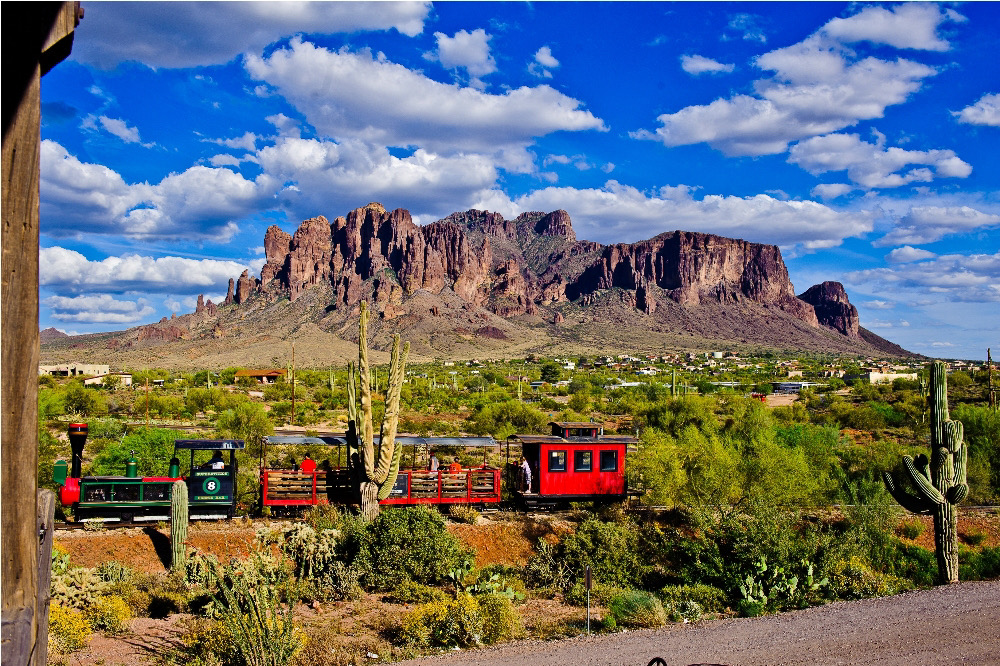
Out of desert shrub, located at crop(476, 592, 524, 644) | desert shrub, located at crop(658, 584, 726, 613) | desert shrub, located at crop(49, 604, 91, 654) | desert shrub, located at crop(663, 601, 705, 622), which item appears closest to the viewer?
desert shrub, located at crop(49, 604, 91, 654)

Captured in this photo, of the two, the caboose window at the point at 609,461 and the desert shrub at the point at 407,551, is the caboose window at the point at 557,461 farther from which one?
the desert shrub at the point at 407,551

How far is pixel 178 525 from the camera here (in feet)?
54.3

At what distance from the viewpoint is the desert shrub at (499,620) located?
1354 centimetres

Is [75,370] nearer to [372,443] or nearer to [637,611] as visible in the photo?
[372,443]

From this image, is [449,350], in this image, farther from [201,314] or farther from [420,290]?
[201,314]

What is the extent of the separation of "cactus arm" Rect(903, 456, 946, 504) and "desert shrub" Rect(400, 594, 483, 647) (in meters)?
12.6

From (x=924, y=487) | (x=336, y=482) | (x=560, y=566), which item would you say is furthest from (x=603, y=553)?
(x=924, y=487)

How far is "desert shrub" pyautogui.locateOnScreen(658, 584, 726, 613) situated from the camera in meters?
16.0

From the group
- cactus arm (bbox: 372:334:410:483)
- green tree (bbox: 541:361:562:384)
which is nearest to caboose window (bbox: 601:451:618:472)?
cactus arm (bbox: 372:334:410:483)

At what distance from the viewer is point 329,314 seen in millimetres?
164000

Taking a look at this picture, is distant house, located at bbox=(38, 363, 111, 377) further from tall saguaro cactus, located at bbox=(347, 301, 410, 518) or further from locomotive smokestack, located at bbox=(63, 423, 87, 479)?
tall saguaro cactus, located at bbox=(347, 301, 410, 518)

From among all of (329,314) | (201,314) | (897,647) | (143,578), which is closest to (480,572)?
(143,578)

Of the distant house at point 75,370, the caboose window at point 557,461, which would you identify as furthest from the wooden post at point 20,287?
the distant house at point 75,370

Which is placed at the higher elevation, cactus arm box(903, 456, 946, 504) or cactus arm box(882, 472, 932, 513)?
cactus arm box(903, 456, 946, 504)
